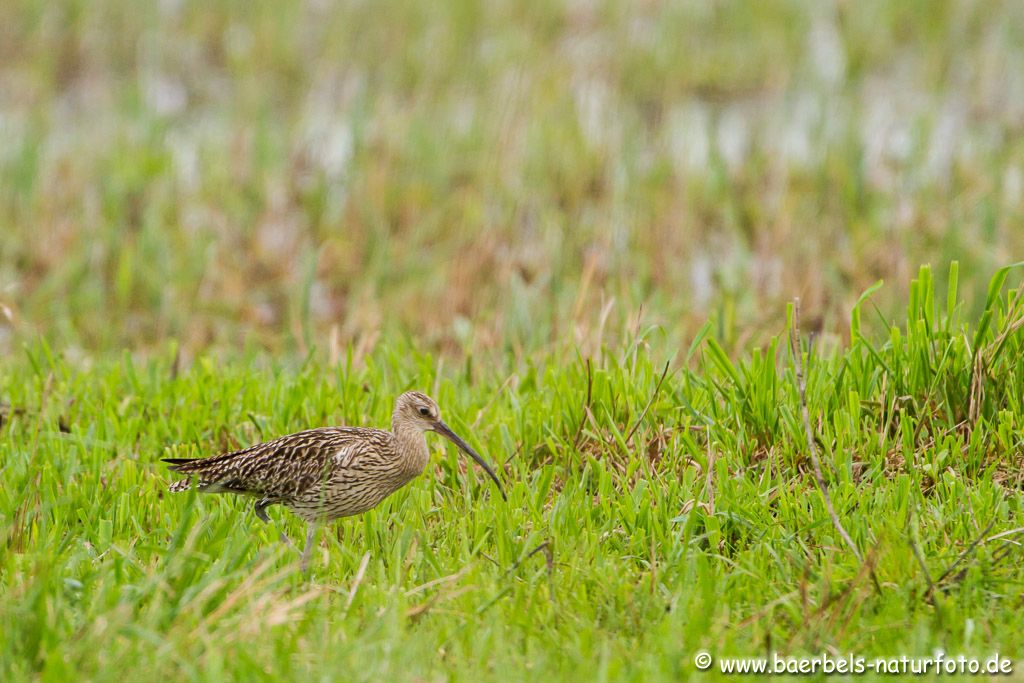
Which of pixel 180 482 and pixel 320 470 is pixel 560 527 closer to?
pixel 320 470

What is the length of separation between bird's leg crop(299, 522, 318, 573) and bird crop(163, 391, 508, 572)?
0.05ft

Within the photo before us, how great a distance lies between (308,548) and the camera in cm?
509

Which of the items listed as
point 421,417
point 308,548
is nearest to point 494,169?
point 421,417

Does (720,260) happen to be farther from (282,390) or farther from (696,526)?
(696,526)

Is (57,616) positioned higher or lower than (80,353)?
higher

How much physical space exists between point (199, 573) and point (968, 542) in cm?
277

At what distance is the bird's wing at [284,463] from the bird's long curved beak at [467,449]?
0.92ft

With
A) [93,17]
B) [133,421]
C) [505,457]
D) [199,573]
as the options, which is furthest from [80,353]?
[93,17]

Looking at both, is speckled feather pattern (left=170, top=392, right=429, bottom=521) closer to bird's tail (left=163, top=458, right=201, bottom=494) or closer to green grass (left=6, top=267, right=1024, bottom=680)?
bird's tail (left=163, top=458, right=201, bottom=494)

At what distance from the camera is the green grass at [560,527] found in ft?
13.9

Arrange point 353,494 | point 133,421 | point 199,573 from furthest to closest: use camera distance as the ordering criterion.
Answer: point 133,421, point 353,494, point 199,573

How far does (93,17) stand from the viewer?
15.1m

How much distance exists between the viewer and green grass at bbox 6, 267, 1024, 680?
4.25 meters

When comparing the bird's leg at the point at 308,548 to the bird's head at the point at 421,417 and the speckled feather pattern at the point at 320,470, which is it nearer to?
the speckled feather pattern at the point at 320,470
